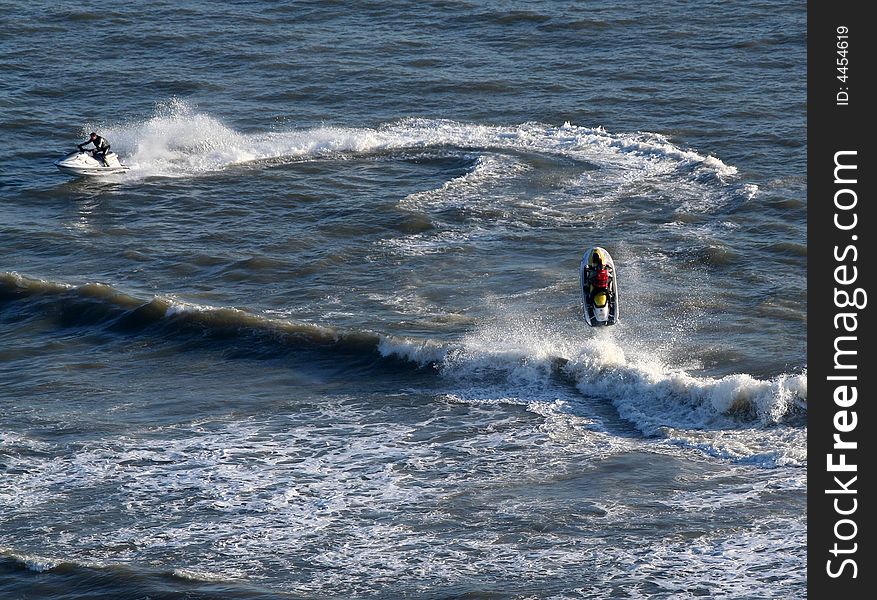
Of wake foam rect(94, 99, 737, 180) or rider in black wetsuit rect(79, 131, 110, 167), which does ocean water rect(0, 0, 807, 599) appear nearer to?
wake foam rect(94, 99, 737, 180)

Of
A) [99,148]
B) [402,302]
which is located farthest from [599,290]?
[99,148]

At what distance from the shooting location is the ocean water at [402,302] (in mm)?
21406

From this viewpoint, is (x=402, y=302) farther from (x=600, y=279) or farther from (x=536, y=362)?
(x=600, y=279)

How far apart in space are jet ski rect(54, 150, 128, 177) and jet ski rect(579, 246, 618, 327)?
1740 cm

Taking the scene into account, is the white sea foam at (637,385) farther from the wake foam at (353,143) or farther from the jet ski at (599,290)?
the wake foam at (353,143)

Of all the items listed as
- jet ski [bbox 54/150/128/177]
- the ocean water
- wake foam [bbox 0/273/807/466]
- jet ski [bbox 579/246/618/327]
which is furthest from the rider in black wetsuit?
jet ski [bbox 579/246/618/327]

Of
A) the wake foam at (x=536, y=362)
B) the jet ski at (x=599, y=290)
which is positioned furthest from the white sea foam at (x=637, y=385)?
the jet ski at (x=599, y=290)

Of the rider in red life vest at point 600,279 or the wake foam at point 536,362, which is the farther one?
the rider in red life vest at point 600,279

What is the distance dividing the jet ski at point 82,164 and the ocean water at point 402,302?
0.44m

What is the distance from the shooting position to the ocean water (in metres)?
21.4

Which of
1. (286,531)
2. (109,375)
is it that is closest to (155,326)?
(109,375)
